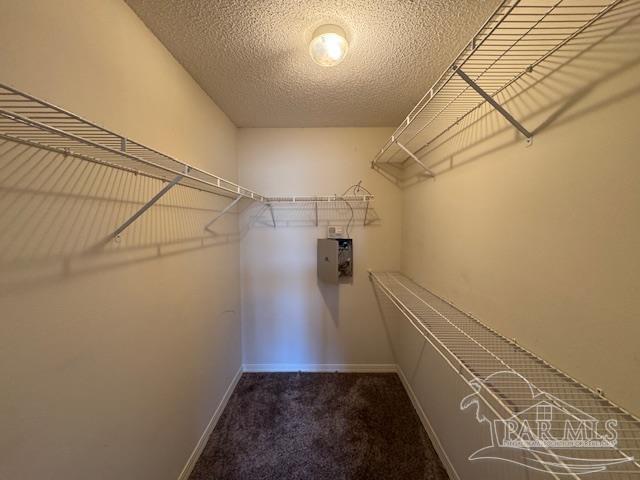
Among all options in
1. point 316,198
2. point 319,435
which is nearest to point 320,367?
point 319,435

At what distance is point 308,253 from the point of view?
2.33 metres

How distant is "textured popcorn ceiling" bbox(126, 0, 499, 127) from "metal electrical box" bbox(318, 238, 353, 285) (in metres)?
1.11

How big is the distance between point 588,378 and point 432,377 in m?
1.11

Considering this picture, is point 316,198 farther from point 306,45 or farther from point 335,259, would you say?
point 306,45

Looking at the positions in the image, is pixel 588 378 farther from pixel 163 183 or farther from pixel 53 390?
pixel 163 183

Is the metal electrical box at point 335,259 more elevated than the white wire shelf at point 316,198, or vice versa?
the white wire shelf at point 316,198

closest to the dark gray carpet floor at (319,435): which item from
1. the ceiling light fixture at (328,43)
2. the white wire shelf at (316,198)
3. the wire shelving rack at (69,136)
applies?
the wire shelving rack at (69,136)

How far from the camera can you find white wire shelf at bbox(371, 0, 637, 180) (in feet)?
2.06

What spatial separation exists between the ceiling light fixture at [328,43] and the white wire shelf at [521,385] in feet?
4.24

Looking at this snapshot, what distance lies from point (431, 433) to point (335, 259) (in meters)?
1.39

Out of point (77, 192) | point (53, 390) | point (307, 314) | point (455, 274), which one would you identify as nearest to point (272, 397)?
point (307, 314)

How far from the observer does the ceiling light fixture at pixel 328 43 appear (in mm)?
1081

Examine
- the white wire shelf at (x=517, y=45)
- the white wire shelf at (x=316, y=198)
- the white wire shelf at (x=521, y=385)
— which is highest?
the white wire shelf at (x=517, y=45)

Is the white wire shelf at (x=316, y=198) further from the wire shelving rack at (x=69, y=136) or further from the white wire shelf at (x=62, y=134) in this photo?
the white wire shelf at (x=62, y=134)
